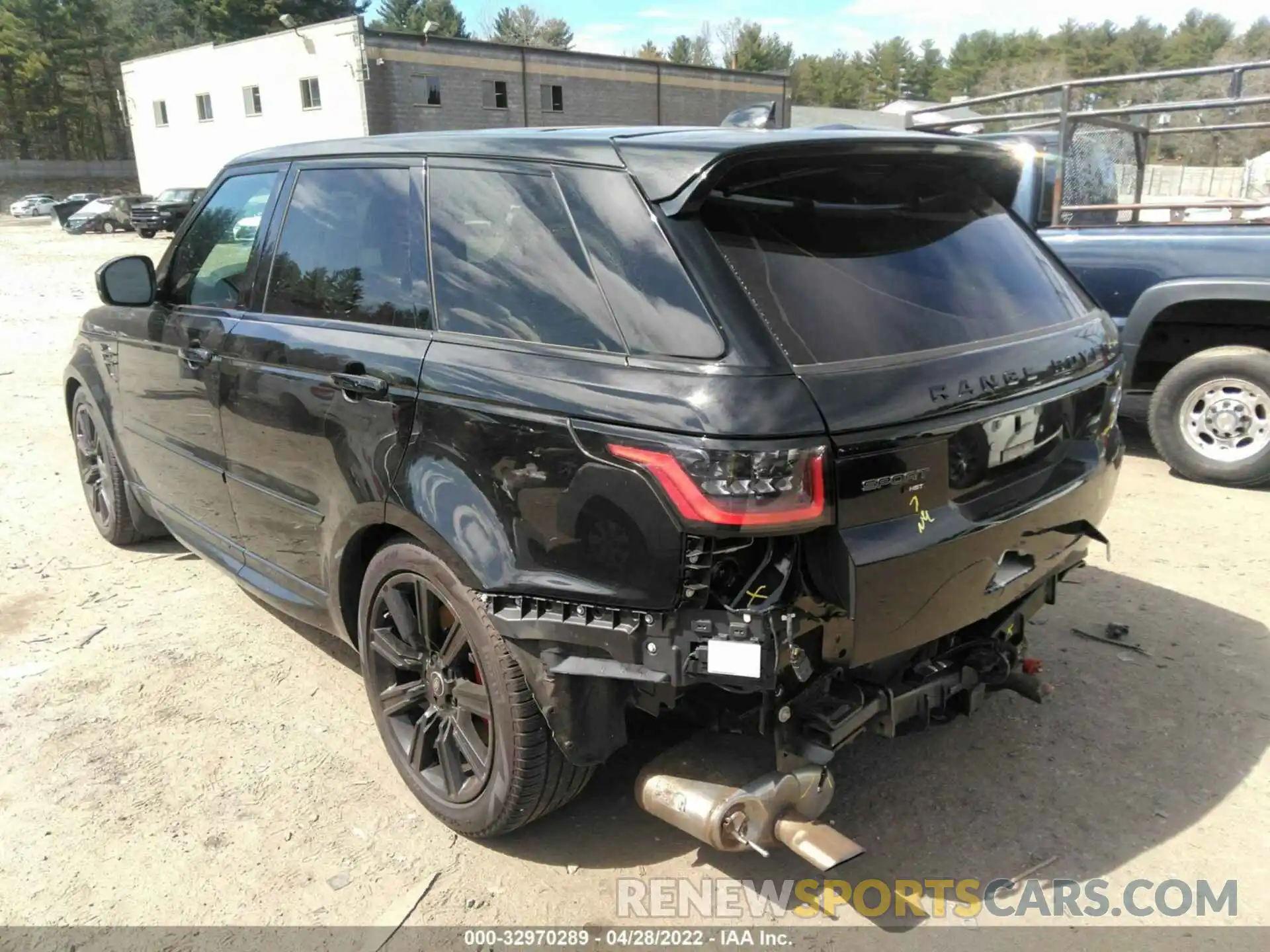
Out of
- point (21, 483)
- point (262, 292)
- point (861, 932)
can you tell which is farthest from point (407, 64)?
point (861, 932)

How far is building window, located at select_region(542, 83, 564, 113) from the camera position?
3884 cm

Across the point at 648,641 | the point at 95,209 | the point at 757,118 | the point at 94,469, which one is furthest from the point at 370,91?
the point at 648,641

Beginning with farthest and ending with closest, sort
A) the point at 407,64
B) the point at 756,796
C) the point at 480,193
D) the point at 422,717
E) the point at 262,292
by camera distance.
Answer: the point at 407,64 < the point at 262,292 < the point at 422,717 < the point at 480,193 < the point at 756,796

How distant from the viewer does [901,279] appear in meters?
2.54

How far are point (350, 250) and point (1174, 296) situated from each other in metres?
4.93

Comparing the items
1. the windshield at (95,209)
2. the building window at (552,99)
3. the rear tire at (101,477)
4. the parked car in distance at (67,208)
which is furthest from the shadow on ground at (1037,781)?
the parked car in distance at (67,208)

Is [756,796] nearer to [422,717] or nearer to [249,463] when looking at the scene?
[422,717]

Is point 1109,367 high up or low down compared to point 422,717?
up

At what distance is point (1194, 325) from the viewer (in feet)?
20.0

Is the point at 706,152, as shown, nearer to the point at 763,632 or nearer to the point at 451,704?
the point at 763,632

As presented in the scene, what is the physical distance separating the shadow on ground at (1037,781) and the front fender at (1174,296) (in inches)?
93.3

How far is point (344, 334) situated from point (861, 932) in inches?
90.0

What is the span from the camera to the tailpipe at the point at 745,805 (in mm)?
2359

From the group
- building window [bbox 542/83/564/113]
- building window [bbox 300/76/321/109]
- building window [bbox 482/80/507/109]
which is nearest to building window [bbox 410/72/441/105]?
building window [bbox 482/80/507/109]
